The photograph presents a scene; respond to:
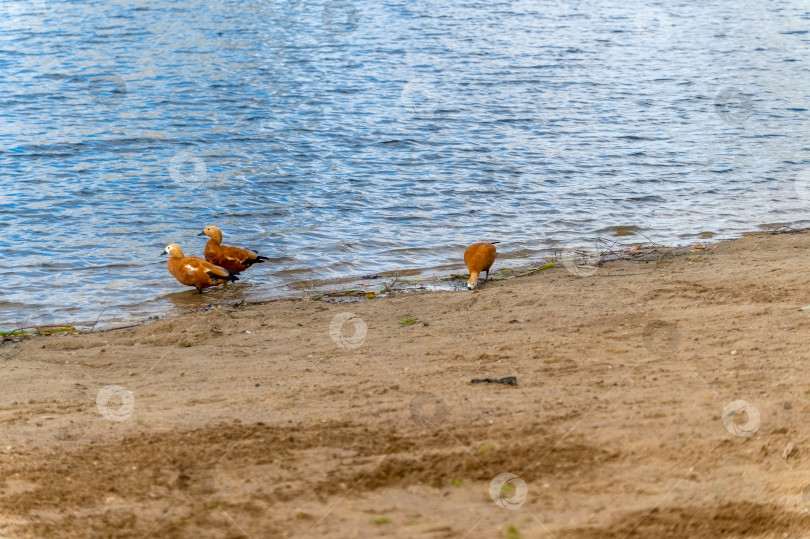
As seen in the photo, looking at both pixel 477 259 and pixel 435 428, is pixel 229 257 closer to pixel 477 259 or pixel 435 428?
pixel 477 259

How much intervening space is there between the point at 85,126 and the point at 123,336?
10767 millimetres

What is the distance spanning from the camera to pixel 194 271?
9391mm

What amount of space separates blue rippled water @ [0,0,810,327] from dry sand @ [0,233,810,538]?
3095 millimetres

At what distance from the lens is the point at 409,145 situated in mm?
16141

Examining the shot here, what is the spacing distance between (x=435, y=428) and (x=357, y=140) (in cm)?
1235

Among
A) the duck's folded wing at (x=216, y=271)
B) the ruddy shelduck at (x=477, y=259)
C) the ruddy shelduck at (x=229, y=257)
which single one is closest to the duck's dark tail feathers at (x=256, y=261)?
the ruddy shelduck at (x=229, y=257)

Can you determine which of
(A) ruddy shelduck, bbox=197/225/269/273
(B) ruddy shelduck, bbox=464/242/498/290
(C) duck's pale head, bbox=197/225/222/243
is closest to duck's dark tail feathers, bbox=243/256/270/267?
(A) ruddy shelduck, bbox=197/225/269/273

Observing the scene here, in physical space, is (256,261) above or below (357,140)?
above

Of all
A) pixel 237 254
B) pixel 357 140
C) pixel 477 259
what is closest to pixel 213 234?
pixel 237 254

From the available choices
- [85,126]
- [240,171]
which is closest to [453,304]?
[240,171]

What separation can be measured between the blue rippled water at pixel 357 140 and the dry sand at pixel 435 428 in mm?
3095

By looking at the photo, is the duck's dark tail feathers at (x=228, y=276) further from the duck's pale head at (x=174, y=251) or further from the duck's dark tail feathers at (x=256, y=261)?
the duck's pale head at (x=174, y=251)

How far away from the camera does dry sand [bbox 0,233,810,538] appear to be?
383cm

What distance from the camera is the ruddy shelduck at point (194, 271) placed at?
9.41 m
